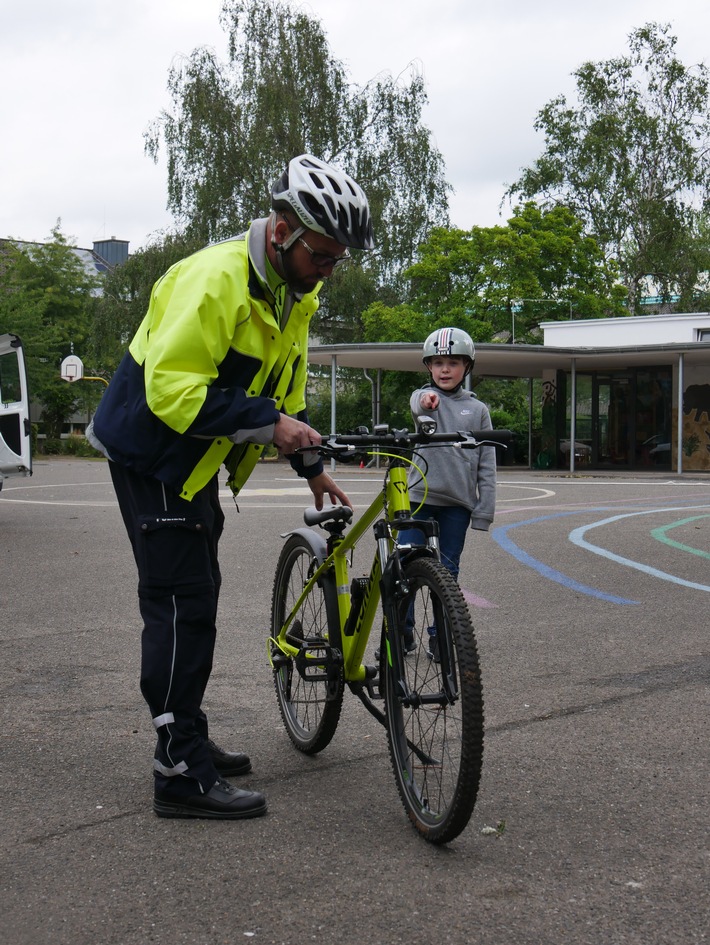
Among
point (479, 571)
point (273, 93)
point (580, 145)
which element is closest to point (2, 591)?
point (479, 571)

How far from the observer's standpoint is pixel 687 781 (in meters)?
3.97

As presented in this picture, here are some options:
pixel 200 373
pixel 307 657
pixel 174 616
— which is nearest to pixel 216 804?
pixel 174 616

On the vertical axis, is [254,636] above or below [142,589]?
below

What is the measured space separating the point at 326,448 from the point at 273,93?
39014 mm

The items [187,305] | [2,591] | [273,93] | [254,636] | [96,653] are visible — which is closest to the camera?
[187,305]

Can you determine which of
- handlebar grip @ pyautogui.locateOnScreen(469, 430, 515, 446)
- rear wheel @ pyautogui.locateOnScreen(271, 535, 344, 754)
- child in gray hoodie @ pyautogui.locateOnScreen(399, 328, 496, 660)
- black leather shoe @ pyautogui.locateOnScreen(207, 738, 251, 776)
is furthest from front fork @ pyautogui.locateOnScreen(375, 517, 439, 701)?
child in gray hoodie @ pyautogui.locateOnScreen(399, 328, 496, 660)

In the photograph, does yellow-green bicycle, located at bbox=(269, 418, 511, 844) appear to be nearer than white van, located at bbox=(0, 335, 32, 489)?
Yes

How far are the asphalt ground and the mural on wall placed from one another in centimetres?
2675

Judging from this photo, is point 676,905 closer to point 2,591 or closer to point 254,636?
point 254,636

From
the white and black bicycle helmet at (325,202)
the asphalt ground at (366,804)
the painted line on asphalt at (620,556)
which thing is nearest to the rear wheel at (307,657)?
the asphalt ground at (366,804)

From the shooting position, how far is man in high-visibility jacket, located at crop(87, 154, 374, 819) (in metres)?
3.47

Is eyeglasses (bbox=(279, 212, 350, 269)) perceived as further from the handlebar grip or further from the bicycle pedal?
the bicycle pedal

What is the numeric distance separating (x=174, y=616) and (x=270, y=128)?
3922cm

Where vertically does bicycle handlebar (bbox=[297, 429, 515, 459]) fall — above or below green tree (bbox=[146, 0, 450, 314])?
below
